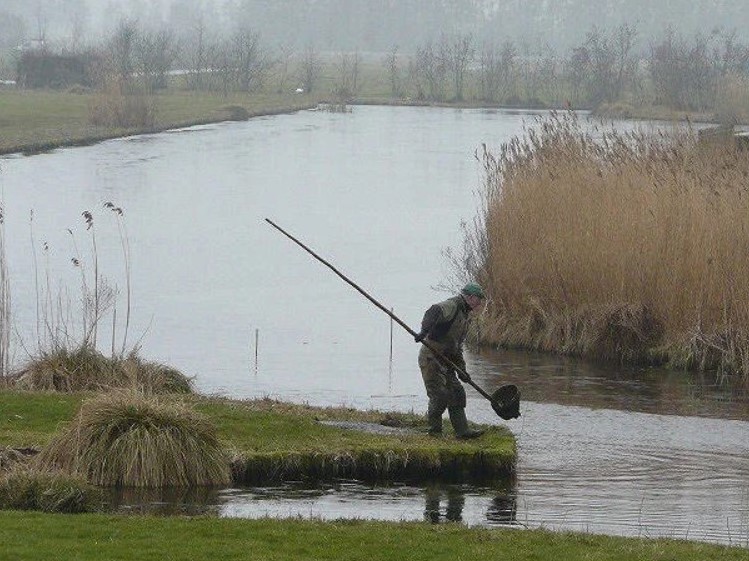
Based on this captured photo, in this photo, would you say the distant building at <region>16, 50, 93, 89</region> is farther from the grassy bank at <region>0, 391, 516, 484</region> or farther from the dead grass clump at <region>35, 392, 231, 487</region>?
the dead grass clump at <region>35, 392, 231, 487</region>

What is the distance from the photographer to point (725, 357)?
28.2m

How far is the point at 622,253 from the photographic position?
1176 inches

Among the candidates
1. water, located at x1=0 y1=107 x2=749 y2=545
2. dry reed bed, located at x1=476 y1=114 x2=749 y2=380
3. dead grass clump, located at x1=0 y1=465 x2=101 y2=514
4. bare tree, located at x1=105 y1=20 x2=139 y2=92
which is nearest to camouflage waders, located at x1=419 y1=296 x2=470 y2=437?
water, located at x1=0 y1=107 x2=749 y2=545

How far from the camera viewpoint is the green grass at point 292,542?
12648mm

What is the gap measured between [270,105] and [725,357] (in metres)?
89.3

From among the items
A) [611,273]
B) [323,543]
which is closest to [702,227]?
[611,273]

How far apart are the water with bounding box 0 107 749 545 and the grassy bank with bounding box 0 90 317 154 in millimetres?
2129

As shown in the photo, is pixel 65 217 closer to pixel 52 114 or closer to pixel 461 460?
pixel 461 460

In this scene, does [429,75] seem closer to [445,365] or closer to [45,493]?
[445,365]

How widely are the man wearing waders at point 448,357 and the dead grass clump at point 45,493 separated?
5100mm

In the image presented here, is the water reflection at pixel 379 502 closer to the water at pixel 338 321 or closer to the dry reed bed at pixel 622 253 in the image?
the water at pixel 338 321

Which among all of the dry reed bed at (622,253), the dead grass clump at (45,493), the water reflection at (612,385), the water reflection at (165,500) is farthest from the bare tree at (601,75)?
the dead grass clump at (45,493)

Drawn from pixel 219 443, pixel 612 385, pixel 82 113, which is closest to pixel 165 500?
pixel 219 443

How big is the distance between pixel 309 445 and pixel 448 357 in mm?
1976
